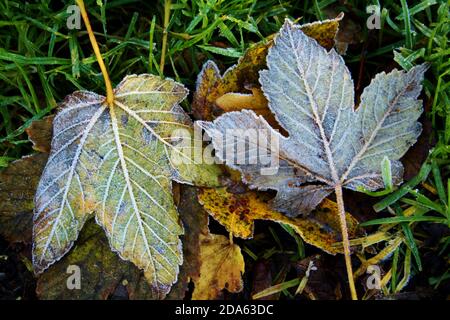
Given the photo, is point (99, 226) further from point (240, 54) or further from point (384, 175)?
point (384, 175)

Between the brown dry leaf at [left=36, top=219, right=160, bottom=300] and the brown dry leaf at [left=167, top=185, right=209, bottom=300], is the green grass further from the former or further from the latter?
the brown dry leaf at [left=36, top=219, right=160, bottom=300]

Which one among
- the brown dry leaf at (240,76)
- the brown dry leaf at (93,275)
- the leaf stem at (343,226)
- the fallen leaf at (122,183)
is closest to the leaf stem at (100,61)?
the fallen leaf at (122,183)

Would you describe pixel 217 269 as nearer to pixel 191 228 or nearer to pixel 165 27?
pixel 191 228

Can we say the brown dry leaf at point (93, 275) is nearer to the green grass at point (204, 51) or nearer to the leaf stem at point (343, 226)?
the green grass at point (204, 51)

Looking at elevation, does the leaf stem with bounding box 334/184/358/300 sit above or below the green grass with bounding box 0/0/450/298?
below

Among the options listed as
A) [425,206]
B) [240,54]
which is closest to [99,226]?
[240,54]

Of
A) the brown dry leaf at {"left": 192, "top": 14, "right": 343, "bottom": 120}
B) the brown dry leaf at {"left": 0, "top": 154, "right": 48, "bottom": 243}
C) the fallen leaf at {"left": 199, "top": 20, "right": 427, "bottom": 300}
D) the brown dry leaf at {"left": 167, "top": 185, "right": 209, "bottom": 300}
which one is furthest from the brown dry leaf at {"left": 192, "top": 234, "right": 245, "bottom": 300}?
the brown dry leaf at {"left": 0, "top": 154, "right": 48, "bottom": 243}

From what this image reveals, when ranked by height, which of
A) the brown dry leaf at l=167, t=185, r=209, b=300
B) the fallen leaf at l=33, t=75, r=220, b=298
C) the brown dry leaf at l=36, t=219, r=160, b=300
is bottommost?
the brown dry leaf at l=36, t=219, r=160, b=300

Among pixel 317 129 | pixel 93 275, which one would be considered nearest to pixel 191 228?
pixel 93 275
